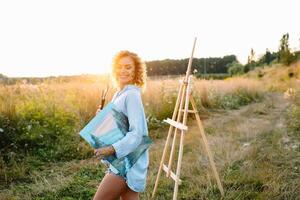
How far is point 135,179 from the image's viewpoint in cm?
279

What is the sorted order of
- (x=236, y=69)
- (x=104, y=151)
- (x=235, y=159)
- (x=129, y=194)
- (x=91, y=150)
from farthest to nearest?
(x=236, y=69)
(x=91, y=150)
(x=235, y=159)
(x=129, y=194)
(x=104, y=151)

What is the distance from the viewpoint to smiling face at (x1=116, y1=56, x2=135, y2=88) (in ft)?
9.70

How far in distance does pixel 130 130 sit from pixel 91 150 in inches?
188

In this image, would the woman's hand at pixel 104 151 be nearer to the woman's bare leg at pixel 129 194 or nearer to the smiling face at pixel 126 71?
the woman's bare leg at pixel 129 194

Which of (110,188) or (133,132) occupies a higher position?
(133,132)

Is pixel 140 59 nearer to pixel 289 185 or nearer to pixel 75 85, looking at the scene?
pixel 289 185

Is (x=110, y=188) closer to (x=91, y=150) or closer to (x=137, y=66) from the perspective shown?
(x=137, y=66)

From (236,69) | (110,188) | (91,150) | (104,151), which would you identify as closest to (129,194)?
(110,188)

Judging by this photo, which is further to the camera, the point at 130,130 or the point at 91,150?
the point at 91,150

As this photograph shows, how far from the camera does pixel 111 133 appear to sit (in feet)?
8.94

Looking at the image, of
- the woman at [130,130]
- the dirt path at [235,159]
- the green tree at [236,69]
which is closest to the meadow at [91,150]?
the dirt path at [235,159]

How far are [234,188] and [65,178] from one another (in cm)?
243

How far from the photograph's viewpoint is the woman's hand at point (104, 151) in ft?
8.52

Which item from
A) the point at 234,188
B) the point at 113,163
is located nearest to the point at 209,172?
the point at 234,188
